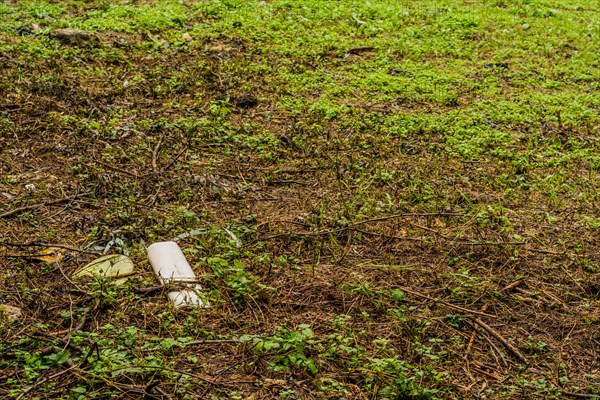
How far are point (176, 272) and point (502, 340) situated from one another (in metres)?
1.77


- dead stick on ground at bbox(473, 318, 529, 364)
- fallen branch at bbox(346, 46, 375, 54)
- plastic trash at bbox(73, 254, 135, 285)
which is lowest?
dead stick on ground at bbox(473, 318, 529, 364)

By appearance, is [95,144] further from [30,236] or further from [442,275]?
[442,275]

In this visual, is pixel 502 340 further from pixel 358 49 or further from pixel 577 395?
pixel 358 49

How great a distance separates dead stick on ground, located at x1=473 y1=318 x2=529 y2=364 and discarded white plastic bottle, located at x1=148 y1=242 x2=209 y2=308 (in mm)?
1452

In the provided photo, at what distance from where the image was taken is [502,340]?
352 cm

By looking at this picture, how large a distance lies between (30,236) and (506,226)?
3024mm

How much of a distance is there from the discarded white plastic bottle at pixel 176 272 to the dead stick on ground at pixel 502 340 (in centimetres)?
145

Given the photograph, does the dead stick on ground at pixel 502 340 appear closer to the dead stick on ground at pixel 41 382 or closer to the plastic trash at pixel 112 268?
the plastic trash at pixel 112 268

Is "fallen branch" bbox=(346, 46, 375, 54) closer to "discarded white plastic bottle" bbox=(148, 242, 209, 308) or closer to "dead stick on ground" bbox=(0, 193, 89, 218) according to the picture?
"dead stick on ground" bbox=(0, 193, 89, 218)

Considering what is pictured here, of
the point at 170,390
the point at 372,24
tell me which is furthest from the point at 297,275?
the point at 372,24

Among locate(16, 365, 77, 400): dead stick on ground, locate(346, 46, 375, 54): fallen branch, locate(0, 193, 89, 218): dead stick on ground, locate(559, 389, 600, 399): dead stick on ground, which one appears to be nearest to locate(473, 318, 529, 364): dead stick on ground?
locate(559, 389, 600, 399): dead stick on ground

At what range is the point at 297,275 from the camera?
3930mm

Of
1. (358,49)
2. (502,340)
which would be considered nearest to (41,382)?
(502,340)

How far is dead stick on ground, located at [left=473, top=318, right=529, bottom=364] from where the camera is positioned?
134 inches
